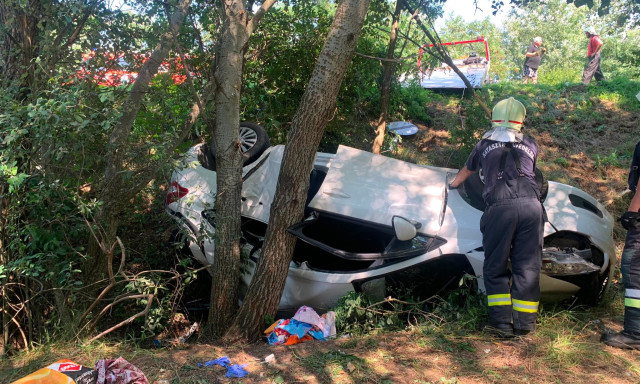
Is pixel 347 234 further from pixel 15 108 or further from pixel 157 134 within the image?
pixel 15 108

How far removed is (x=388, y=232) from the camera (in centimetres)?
436

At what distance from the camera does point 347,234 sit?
473cm

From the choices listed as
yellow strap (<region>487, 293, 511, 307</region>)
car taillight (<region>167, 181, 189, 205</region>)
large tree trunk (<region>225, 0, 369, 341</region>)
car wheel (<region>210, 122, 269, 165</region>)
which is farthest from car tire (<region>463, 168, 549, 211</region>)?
car taillight (<region>167, 181, 189, 205</region>)

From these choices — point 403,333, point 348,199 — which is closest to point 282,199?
point 348,199

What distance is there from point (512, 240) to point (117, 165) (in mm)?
3269

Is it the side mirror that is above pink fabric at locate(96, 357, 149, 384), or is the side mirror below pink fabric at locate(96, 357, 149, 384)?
above

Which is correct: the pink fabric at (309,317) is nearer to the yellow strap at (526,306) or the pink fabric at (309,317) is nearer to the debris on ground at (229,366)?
the debris on ground at (229,366)

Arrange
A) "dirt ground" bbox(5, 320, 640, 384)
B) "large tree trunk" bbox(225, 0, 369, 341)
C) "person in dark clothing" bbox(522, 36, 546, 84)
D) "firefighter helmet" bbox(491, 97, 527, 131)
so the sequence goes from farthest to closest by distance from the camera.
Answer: "person in dark clothing" bbox(522, 36, 546, 84) → "large tree trunk" bbox(225, 0, 369, 341) → "firefighter helmet" bbox(491, 97, 527, 131) → "dirt ground" bbox(5, 320, 640, 384)

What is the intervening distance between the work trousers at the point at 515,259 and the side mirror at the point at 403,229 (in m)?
0.57

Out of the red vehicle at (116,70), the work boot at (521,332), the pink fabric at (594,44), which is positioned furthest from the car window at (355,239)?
the pink fabric at (594,44)

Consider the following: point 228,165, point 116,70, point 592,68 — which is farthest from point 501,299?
point 592,68

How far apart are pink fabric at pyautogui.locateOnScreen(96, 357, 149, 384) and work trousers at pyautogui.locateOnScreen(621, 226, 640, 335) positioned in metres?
3.28

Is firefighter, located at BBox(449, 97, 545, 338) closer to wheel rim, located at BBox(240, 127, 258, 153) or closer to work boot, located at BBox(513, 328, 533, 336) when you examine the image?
work boot, located at BBox(513, 328, 533, 336)

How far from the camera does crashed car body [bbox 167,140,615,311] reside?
4.18 metres
